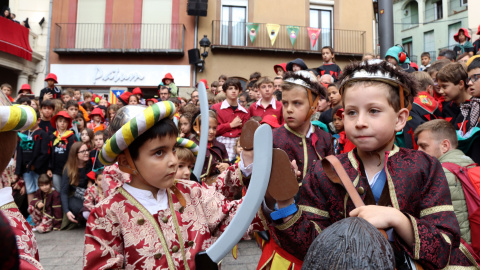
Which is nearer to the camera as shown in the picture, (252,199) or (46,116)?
(252,199)

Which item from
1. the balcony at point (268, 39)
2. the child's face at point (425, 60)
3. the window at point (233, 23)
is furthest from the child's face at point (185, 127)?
the window at point (233, 23)

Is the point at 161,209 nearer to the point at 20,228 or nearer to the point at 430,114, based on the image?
the point at 20,228

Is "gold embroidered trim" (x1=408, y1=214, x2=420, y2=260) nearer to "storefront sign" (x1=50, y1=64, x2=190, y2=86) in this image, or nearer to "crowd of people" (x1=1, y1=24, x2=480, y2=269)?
"crowd of people" (x1=1, y1=24, x2=480, y2=269)

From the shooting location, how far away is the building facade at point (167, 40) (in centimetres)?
1862

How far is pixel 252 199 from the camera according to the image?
136cm

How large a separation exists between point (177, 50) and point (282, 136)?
53.4 feet

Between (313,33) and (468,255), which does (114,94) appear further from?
(468,255)

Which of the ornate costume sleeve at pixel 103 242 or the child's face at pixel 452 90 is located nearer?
the ornate costume sleeve at pixel 103 242

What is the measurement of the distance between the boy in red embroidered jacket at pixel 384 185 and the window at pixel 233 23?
1810 cm

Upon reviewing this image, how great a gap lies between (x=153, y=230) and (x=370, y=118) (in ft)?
3.77

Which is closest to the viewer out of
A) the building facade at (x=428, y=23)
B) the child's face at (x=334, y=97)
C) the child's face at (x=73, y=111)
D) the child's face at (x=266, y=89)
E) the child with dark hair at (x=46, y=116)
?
the child's face at (x=334, y=97)

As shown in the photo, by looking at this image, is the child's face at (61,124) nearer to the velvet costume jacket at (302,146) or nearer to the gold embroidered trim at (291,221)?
the velvet costume jacket at (302,146)

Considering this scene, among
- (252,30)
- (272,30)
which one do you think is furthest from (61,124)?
(272,30)

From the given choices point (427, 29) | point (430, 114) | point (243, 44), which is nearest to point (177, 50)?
point (243, 44)
